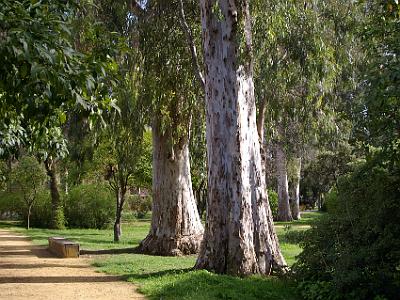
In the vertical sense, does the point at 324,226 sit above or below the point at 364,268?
above

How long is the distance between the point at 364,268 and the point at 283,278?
268 cm

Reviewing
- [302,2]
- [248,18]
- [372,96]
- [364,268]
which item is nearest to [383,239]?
[364,268]

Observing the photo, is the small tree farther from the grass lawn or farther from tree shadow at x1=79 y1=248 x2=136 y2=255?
the grass lawn

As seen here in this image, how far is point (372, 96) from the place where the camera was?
285 inches

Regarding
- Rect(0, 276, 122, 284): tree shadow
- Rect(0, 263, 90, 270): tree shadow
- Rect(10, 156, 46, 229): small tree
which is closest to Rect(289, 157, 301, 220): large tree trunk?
Rect(10, 156, 46, 229): small tree

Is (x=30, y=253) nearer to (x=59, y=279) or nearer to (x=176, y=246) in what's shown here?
(x=176, y=246)

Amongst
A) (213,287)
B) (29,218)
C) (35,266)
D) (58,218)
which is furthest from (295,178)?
(213,287)

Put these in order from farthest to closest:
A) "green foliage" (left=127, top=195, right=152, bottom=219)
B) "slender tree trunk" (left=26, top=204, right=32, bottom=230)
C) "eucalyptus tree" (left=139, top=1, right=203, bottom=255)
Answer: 1. "green foliage" (left=127, top=195, right=152, bottom=219)
2. "slender tree trunk" (left=26, top=204, right=32, bottom=230)
3. "eucalyptus tree" (left=139, top=1, right=203, bottom=255)

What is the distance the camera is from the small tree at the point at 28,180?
30.3 m

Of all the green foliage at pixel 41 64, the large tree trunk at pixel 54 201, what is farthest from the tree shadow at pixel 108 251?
the large tree trunk at pixel 54 201

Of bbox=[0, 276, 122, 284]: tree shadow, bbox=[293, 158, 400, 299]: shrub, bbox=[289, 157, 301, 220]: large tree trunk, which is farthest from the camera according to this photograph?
bbox=[289, 157, 301, 220]: large tree trunk

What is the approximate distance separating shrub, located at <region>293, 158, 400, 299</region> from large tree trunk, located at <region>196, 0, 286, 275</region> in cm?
146

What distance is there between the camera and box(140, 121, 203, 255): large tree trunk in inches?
656

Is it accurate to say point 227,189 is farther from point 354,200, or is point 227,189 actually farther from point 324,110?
point 324,110
